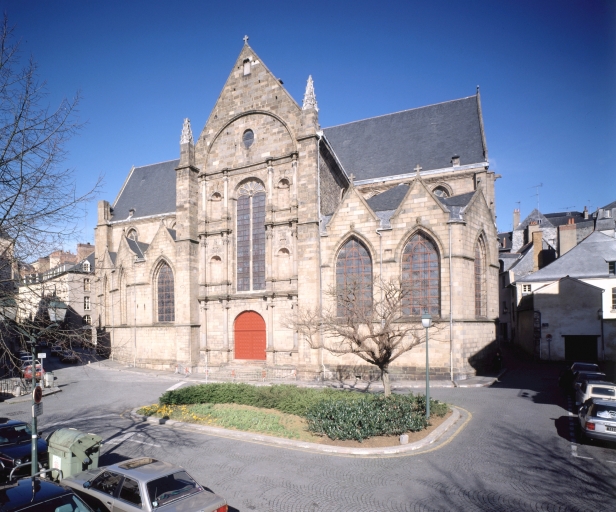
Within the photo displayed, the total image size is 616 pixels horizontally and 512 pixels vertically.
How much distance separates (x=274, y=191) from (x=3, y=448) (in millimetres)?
18948

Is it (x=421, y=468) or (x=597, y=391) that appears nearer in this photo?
(x=421, y=468)

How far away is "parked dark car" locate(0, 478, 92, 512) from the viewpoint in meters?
5.80

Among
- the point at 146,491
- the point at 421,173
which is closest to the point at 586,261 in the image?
the point at 421,173

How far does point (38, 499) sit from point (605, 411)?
12916 millimetres

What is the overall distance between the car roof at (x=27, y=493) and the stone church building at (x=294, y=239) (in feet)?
52.9

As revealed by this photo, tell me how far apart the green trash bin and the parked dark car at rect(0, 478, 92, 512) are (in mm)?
3006

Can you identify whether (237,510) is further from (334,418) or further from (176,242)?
(176,242)

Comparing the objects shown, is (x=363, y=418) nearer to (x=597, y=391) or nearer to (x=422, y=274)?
(x=597, y=391)

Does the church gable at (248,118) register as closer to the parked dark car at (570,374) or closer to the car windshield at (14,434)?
the parked dark car at (570,374)

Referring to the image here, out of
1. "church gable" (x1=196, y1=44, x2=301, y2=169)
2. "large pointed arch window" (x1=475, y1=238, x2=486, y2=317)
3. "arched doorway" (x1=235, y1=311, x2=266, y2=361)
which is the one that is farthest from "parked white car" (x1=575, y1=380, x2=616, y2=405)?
"church gable" (x1=196, y1=44, x2=301, y2=169)

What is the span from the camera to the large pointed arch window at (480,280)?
2422cm

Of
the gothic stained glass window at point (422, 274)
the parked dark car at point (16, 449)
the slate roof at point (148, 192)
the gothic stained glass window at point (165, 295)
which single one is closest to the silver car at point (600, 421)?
the gothic stained glass window at point (422, 274)

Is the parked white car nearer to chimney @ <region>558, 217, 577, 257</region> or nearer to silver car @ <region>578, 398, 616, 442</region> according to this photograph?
silver car @ <region>578, 398, 616, 442</region>

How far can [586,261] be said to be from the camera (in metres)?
31.0
